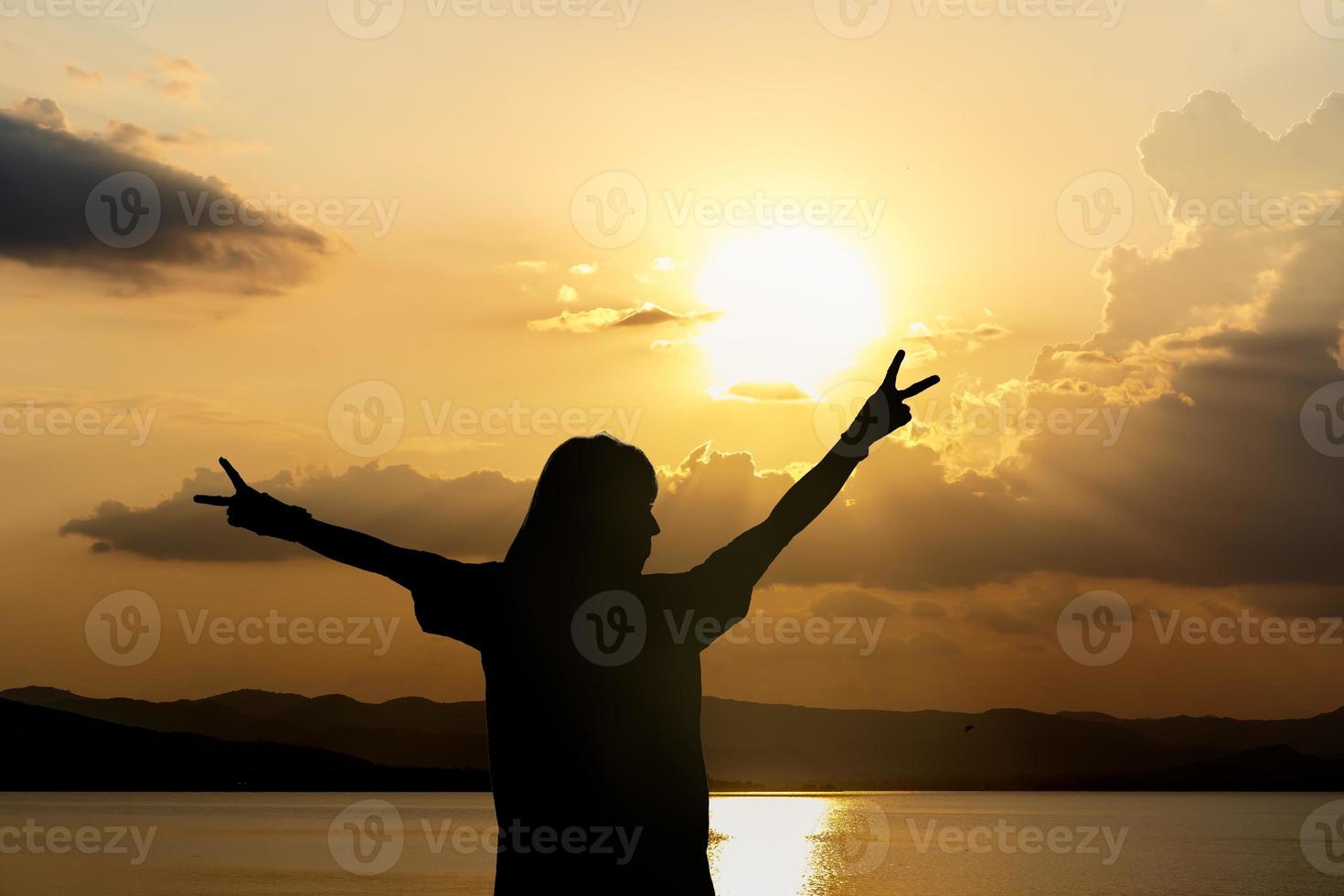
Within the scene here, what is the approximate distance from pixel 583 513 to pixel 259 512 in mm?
866

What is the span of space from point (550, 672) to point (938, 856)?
150m

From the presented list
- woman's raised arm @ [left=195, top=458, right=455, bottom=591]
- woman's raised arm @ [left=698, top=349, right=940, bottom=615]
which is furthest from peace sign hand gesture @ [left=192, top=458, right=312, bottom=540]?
woman's raised arm @ [left=698, top=349, right=940, bottom=615]

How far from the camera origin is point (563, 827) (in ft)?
12.3

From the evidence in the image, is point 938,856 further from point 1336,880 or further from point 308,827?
point 308,827

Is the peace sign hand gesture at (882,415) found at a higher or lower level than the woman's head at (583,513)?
higher

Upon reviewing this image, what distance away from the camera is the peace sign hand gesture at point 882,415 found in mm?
4191

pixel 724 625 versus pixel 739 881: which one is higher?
pixel 739 881

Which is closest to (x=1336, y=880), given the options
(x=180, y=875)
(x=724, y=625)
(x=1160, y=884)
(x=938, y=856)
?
(x=1160, y=884)

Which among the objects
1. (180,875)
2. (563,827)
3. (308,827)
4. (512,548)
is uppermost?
(308,827)

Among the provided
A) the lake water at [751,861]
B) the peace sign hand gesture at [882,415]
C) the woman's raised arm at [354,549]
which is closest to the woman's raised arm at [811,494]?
the peace sign hand gesture at [882,415]

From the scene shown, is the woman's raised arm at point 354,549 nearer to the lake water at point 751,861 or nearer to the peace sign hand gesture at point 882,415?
the peace sign hand gesture at point 882,415

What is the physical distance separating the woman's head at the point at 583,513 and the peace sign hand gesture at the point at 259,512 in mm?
572

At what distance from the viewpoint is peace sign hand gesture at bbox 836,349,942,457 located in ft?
13.8

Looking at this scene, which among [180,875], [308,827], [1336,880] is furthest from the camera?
[308,827]
